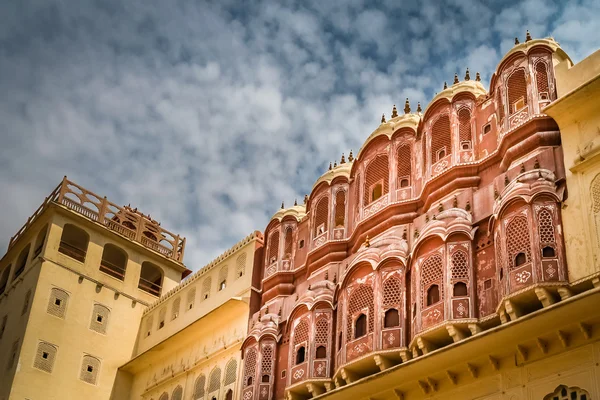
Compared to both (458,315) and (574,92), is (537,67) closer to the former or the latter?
(574,92)

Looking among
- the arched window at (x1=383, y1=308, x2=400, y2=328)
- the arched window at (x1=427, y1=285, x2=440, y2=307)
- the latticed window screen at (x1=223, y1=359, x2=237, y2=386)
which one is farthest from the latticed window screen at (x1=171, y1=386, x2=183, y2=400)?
the arched window at (x1=427, y1=285, x2=440, y2=307)

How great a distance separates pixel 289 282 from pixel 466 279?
749 cm

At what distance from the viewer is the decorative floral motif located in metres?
15.5

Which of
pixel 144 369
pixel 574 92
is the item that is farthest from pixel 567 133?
pixel 144 369

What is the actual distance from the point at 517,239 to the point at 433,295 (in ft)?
7.92

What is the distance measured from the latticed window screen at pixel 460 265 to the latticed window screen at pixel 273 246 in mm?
8125

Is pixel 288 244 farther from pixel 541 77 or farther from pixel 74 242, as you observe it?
pixel 74 242

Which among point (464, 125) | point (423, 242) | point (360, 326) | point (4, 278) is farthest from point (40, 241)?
point (464, 125)

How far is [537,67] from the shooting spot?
1838 centimetres

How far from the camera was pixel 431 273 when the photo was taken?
58.9 feet

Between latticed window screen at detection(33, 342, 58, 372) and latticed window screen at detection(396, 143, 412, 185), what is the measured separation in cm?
1538

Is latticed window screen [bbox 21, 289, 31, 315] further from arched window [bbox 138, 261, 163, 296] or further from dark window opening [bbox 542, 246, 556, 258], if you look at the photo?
dark window opening [bbox 542, 246, 556, 258]

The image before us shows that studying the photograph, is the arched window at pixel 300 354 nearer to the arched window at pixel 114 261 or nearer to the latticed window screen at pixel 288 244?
the latticed window screen at pixel 288 244

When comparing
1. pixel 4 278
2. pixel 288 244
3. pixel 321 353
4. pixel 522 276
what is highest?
pixel 4 278
